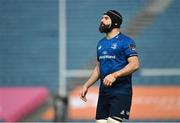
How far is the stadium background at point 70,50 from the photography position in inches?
440

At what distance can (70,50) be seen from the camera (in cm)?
1130

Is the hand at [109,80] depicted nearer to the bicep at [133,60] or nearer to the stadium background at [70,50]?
the bicep at [133,60]

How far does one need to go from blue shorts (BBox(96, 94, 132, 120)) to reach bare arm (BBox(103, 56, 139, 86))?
9.5 inches

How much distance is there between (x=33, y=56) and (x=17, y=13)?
832 mm

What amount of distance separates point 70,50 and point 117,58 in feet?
18.3

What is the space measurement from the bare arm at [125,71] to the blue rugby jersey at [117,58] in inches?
2.2

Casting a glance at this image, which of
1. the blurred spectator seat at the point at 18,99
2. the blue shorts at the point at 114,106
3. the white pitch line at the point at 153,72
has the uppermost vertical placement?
the blue shorts at the point at 114,106

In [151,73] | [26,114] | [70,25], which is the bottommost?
[26,114]

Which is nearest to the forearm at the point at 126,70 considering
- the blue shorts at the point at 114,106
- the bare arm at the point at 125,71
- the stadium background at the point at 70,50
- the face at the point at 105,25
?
the bare arm at the point at 125,71

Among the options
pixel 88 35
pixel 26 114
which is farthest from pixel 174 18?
pixel 26 114

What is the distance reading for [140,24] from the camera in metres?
11.5

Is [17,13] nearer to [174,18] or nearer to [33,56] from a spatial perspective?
[33,56]

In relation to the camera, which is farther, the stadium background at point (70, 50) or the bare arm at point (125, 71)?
the stadium background at point (70, 50)

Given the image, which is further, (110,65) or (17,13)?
(17,13)
